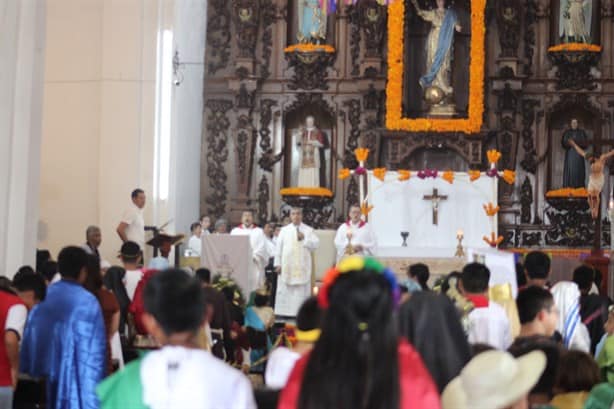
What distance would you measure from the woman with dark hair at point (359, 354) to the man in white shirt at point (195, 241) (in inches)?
579

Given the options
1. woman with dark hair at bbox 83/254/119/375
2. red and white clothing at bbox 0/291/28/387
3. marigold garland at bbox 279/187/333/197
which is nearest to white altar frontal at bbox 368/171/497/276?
marigold garland at bbox 279/187/333/197

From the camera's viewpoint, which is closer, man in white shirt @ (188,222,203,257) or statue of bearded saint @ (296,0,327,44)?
man in white shirt @ (188,222,203,257)

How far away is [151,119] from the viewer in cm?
1659

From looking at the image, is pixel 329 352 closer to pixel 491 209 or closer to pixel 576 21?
pixel 491 209

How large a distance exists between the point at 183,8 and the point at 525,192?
7.33 meters

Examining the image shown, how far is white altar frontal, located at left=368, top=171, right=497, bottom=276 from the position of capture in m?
19.8

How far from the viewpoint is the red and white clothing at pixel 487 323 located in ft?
22.7

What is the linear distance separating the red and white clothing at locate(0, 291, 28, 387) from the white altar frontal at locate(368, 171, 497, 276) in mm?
13193

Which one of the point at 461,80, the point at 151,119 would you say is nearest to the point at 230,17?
the point at 461,80

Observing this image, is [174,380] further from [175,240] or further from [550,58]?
[550,58]

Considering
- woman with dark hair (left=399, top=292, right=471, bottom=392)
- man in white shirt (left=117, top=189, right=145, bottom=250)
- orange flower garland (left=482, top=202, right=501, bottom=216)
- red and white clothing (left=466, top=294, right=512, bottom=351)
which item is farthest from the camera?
orange flower garland (left=482, top=202, right=501, bottom=216)

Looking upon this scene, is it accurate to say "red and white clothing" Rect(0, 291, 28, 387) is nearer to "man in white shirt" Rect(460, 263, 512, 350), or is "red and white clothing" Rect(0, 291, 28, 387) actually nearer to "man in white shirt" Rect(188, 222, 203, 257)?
"man in white shirt" Rect(460, 263, 512, 350)

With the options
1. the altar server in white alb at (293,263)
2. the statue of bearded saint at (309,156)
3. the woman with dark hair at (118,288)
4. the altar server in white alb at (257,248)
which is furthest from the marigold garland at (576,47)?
the woman with dark hair at (118,288)

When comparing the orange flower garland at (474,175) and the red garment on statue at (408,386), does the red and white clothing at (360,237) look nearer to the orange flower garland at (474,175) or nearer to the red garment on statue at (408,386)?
the orange flower garland at (474,175)
